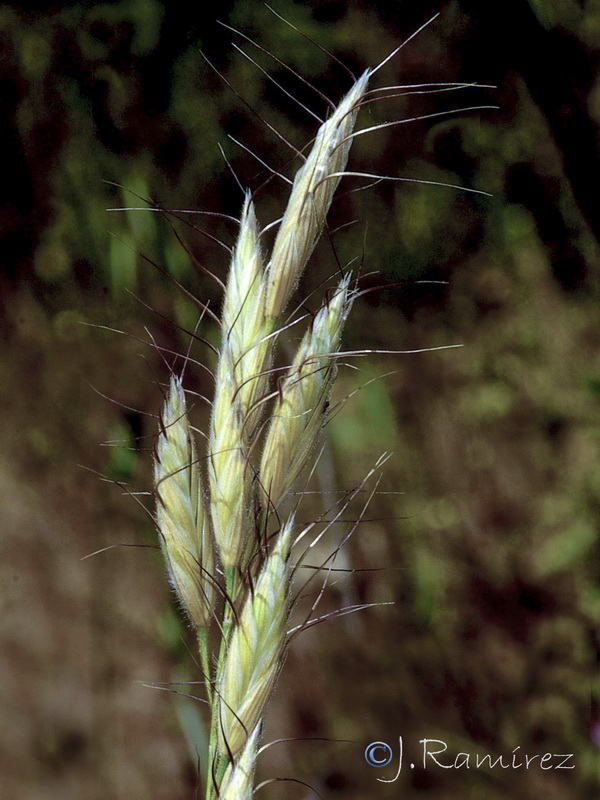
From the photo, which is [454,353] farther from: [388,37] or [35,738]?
[35,738]

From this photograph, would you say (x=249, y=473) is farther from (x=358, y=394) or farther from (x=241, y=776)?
(x=358, y=394)

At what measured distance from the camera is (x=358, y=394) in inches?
14.3

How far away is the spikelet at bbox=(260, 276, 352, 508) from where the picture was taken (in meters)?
0.19

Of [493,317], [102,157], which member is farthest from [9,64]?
[493,317]

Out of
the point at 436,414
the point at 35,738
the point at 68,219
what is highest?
→ the point at 68,219

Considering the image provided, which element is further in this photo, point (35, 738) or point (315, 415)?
point (35, 738)

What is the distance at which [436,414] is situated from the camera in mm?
360

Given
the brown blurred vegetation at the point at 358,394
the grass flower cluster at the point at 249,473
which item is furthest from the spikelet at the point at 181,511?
the brown blurred vegetation at the point at 358,394

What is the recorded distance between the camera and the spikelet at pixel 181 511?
0.20m

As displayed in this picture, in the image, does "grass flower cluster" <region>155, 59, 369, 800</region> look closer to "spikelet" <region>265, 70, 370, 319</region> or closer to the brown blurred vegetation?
"spikelet" <region>265, 70, 370, 319</region>

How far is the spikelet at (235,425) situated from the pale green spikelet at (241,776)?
5 centimetres

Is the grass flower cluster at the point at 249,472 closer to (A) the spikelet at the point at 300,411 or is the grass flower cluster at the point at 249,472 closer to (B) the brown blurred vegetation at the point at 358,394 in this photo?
(A) the spikelet at the point at 300,411

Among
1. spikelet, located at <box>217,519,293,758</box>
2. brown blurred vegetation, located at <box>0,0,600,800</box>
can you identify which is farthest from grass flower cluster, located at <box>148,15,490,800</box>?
brown blurred vegetation, located at <box>0,0,600,800</box>

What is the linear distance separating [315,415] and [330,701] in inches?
8.9
